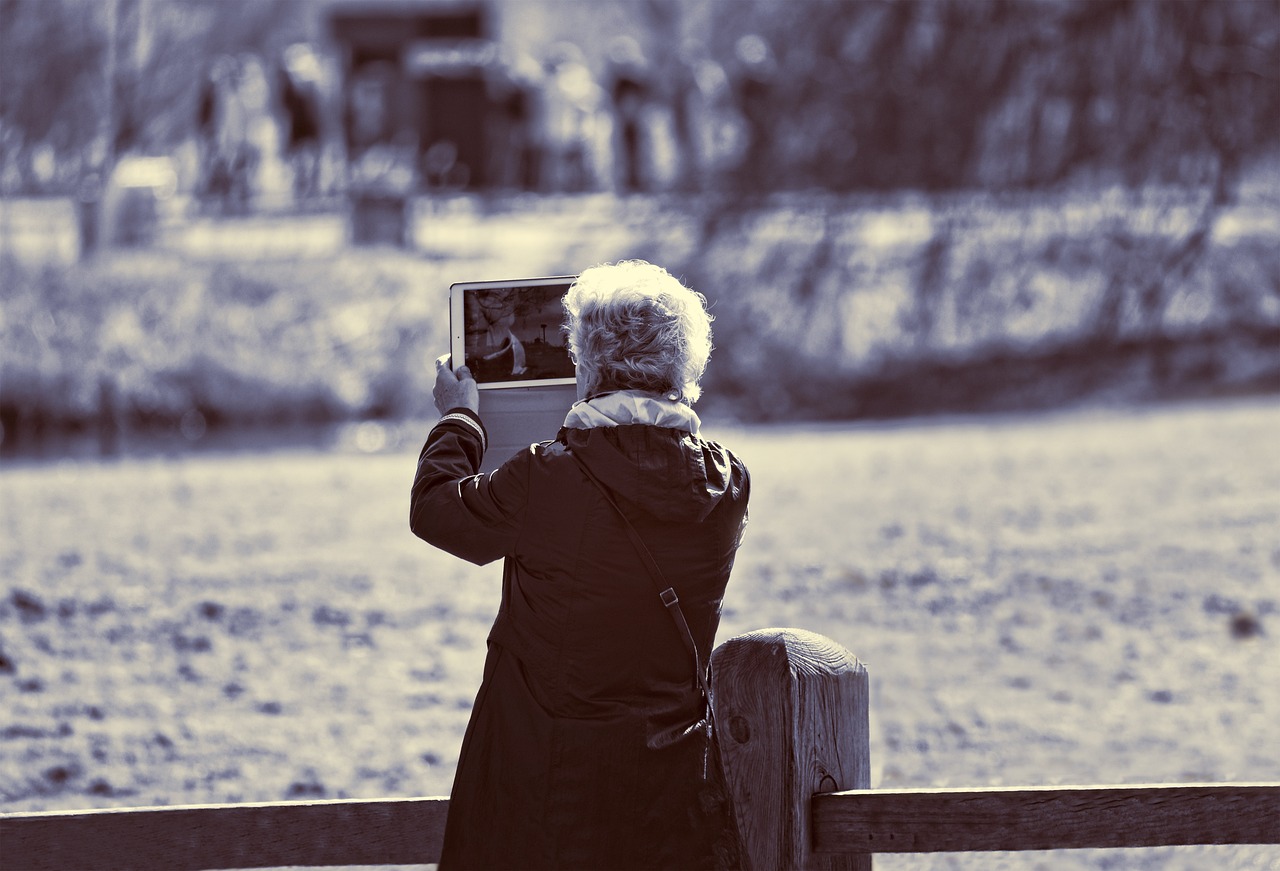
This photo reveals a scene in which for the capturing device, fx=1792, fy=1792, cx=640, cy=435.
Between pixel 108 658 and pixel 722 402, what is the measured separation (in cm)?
1035

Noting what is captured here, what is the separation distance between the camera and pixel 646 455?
106 inches

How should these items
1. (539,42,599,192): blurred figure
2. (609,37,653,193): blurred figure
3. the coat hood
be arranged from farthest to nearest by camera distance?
1. (539,42,599,192): blurred figure
2. (609,37,653,193): blurred figure
3. the coat hood

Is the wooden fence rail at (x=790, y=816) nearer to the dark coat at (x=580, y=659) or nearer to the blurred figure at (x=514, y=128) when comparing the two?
the dark coat at (x=580, y=659)

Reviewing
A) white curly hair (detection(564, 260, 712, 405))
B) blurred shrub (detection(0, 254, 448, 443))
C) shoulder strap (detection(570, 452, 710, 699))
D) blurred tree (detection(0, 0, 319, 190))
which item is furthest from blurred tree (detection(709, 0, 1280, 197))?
shoulder strap (detection(570, 452, 710, 699))

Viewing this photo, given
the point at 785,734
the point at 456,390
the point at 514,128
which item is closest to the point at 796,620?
the point at 785,734

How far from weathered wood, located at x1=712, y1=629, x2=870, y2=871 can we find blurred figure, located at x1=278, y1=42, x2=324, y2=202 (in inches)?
834

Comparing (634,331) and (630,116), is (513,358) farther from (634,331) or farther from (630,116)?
(630,116)

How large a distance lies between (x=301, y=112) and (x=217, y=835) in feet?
75.8

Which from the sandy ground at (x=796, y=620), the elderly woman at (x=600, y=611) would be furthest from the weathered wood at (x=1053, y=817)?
the sandy ground at (x=796, y=620)

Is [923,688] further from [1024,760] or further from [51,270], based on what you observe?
[51,270]

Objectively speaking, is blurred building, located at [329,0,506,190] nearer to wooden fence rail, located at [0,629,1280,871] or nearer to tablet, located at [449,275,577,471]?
tablet, located at [449,275,577,471]

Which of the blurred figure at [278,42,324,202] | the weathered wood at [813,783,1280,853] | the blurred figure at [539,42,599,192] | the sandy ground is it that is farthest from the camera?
the blurred figure at [539,42,599,192]

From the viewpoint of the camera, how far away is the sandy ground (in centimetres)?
607

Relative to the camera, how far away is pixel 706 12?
94.2ft
